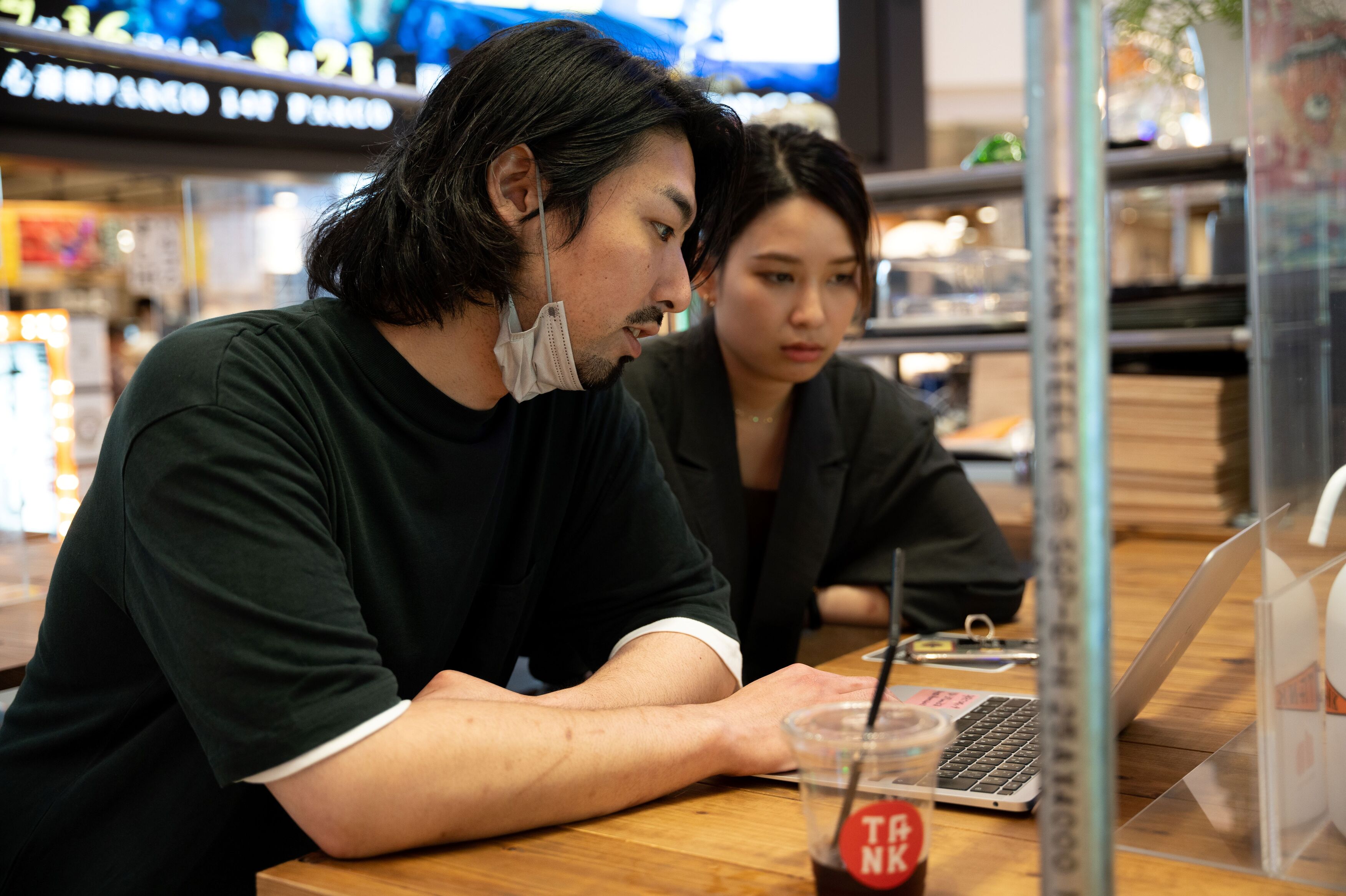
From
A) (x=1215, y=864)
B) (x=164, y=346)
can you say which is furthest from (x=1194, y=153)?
(x=164, y=346)

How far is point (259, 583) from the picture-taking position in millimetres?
775

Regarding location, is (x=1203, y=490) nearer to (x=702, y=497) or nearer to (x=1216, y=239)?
(x=1216, y=239)

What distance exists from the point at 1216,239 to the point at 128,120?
2.35m

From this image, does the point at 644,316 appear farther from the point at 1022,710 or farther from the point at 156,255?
the point at 156,255

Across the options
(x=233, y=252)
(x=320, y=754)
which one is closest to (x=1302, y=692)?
(x=320, y=754)

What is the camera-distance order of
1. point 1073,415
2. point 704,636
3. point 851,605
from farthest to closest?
1. point 851,605
2. point 704,636
3. point 1073,415

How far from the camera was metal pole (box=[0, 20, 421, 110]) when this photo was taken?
1.28 metres

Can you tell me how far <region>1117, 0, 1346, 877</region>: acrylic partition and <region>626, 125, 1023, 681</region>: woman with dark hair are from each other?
2.63 ft

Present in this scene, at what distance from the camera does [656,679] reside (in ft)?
3.40

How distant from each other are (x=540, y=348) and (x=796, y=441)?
2.41ft

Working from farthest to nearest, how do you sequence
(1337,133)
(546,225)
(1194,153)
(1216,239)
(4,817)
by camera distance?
(1216,239)
(1194,153)
(546,225)
(4,817)
(1337,133)

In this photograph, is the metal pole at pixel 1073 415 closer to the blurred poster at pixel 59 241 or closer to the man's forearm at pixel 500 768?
the man's forearm at pixel 500 768

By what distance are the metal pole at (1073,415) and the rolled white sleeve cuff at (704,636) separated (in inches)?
26.3

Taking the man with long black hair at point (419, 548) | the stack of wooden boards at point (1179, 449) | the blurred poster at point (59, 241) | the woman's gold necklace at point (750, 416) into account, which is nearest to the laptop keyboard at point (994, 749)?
the man with long black hair at point (419, 548)
